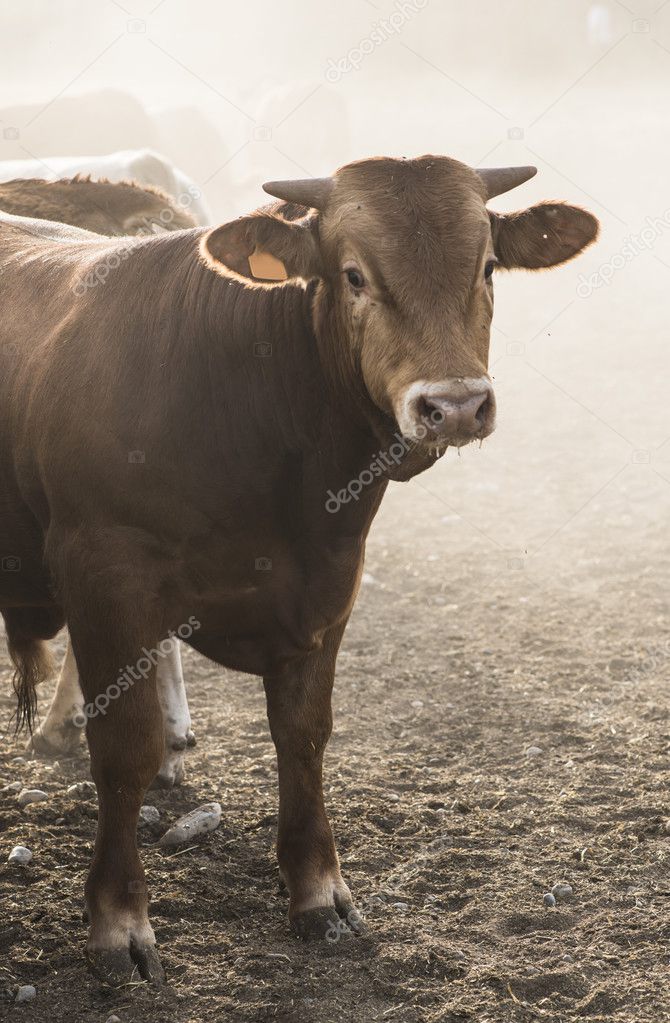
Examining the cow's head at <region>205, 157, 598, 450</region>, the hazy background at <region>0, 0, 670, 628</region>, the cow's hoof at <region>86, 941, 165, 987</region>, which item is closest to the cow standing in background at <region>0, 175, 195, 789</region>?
the cow's hoof at <region>86, 941, 165, 987</region>

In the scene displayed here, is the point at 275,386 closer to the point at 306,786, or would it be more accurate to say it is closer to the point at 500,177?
the point at 500,177

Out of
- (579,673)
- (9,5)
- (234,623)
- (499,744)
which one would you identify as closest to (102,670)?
(234,623)

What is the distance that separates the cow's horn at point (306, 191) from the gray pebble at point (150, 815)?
95.6 inches

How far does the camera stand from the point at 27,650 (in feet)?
15.0

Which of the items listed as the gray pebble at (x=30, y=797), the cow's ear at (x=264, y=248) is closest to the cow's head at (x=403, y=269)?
the cow's ear at (x=264, y=248)

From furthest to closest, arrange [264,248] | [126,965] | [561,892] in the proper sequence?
[561,892], [126,965], [264,248]

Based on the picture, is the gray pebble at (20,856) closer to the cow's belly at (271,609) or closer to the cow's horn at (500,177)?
the cow's belly at (271,609)

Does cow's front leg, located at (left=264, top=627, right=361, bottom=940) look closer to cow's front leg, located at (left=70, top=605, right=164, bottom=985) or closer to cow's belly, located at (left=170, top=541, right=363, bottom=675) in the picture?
cow's belly, located at (left=170, top=541, right=363, bottom=675)

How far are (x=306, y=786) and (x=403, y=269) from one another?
1797 mm

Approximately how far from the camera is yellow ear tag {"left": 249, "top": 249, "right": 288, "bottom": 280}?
329 centimetres

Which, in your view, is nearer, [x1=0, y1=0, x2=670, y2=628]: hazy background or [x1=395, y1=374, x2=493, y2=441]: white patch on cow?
[x1=395, y1=374, x2=493, y2=441]: white patch on cow

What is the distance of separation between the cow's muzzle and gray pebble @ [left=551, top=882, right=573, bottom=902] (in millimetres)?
1794

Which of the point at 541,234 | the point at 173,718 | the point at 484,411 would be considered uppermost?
the point at 541,234

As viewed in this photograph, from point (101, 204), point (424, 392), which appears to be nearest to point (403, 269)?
point (424, 392)
